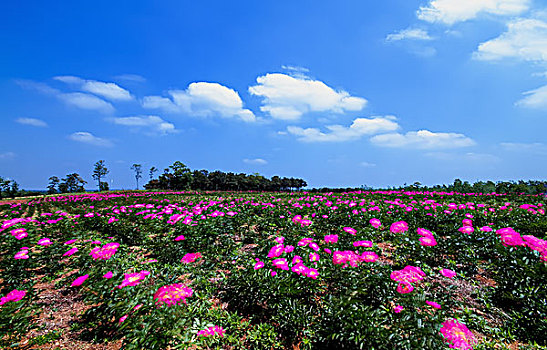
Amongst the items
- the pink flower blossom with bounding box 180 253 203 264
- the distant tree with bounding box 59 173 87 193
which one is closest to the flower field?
the pink flower blossom with bounding box 180 253 203 264

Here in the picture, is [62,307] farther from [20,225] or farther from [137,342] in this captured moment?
[20,225]

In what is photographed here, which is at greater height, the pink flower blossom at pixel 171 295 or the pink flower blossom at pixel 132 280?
the pink flower blossom at pixel 132 280

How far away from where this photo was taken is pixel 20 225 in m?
7.69

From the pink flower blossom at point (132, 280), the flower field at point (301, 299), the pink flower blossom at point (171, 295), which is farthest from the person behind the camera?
the pink flower blossom at point (132, 280)

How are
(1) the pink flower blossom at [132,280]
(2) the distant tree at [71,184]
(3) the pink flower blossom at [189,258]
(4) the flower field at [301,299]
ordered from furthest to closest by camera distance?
(2) the distant tree at [71,184]
(3) the pink flower blossom at [189,258]
(1) the pink flower blossom at [132,280]
(4) the flower field at [301,299]

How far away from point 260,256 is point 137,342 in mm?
2844

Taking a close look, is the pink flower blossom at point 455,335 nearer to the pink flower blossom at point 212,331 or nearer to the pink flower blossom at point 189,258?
the pink flower blossom at point 212,331

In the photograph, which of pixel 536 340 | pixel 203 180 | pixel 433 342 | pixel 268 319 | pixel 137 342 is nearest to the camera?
pixel 433 342

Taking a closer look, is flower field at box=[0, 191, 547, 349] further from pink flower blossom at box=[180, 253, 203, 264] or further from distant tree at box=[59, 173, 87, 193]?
distant tree at box=[59, 173, 87, 193]

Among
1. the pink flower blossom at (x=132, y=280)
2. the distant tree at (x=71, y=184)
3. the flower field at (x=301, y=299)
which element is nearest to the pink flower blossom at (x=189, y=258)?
the flower field at (x=301, y=299)

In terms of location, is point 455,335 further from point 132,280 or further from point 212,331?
point 132,280

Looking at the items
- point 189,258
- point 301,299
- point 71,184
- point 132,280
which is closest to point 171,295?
point 132,280

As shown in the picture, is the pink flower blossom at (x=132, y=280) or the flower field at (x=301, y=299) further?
the pink flower blossom at (x=132, y=280)

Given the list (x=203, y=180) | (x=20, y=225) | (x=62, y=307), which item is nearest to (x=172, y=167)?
(x=203, y=180)
